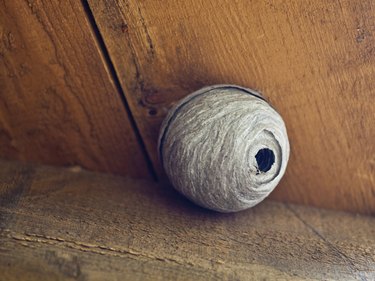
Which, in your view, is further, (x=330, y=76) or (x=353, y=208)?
(x=353, y=208)

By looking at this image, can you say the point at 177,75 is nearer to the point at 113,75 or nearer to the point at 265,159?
the point at 113,75

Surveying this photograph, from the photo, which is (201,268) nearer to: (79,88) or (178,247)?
(178,247)

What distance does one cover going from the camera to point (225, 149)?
131 cm

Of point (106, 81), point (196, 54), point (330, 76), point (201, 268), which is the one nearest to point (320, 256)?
point (201, 268)

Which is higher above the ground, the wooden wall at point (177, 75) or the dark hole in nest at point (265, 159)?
the wooden wall at point (177, 75)

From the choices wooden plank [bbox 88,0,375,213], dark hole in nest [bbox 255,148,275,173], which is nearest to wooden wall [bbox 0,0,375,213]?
wooden plank [bbox 88,0,375,213]

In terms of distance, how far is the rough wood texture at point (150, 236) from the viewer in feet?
3.74

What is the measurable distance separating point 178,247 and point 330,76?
0.56 meters

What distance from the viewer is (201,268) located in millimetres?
1174

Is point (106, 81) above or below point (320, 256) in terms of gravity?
above

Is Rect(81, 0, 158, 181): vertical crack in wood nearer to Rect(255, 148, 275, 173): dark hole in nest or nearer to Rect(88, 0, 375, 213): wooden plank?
Rect(88, 0, 375, 213): wooden plank

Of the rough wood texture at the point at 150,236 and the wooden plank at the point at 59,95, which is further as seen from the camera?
the wooden plank at the point at 59,95

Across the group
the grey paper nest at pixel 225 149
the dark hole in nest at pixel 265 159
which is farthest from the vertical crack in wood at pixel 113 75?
the dark hole in nest at pixel 265 159

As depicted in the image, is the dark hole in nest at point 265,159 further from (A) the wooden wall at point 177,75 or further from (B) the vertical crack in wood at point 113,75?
(B) the vertical crack in wood at point 113,75
